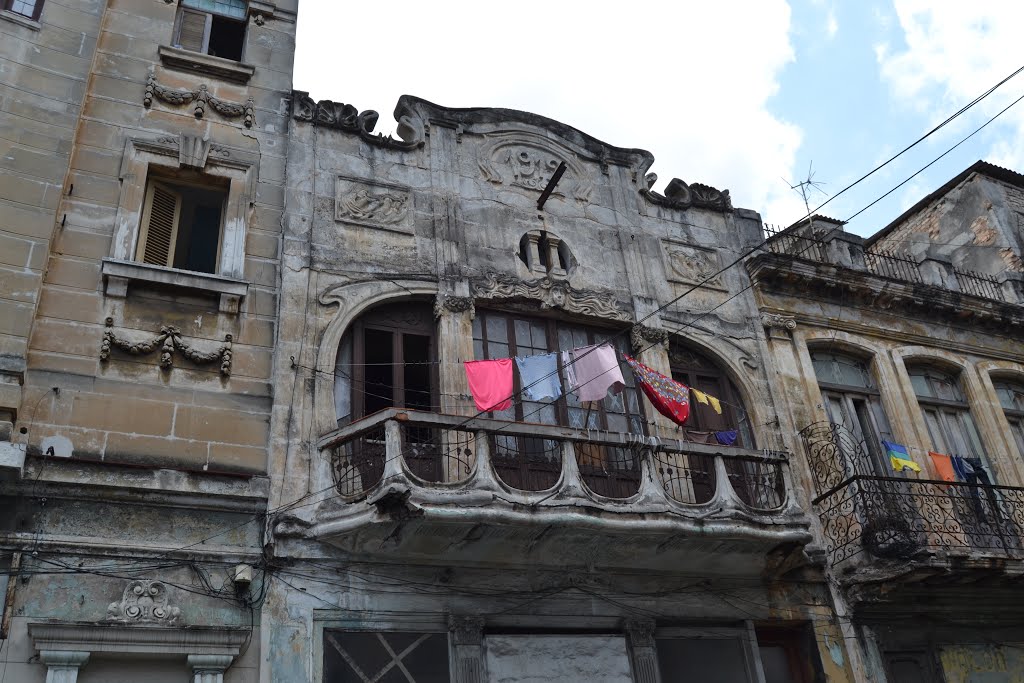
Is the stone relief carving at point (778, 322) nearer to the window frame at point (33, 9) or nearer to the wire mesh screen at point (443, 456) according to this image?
the wire mesh screen at point (443, 456)

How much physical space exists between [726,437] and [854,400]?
3.25 m

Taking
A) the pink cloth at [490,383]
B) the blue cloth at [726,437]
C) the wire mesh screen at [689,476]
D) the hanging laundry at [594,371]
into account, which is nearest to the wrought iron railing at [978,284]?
the blue cloth at [726,437]

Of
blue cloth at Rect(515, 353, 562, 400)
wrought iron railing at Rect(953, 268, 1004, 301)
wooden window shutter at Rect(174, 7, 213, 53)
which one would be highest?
wooden window shutter at Rect(174, 7, 213, 53)

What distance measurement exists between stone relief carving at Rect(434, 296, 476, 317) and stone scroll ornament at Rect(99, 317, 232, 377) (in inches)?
113

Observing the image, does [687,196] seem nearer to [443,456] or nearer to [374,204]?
[374,204]

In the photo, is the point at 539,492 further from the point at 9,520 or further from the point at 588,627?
the point at 9,520

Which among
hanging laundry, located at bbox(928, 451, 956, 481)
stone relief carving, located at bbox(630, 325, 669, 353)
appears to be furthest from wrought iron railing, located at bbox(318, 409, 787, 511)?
hanging laundry, located at bbox(928, 451, 956, 481)

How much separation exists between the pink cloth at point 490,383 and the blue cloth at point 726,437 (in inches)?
137

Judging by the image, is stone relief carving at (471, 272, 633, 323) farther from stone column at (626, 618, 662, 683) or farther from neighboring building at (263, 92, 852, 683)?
stone column at (626, 618, 662, 683)

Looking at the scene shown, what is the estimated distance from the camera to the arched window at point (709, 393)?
1336cm

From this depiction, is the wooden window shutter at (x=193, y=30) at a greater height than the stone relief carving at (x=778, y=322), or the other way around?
the wooden window shutter at (x=193, y=30)

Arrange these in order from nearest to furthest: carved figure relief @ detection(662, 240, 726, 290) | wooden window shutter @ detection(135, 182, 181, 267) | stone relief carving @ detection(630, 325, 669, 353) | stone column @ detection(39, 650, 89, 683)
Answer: stone column @ detection(39, 650, 89, 683), wooden window shutter @ detection(135, 182, 181, 267), stone relief carving @ detection(630, 325, 669, 353), carved figure relief @ detection(662, 240, 726, 290)

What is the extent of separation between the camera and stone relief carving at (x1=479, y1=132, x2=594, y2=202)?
563 inches

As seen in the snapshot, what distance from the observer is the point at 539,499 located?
33.8 feet
